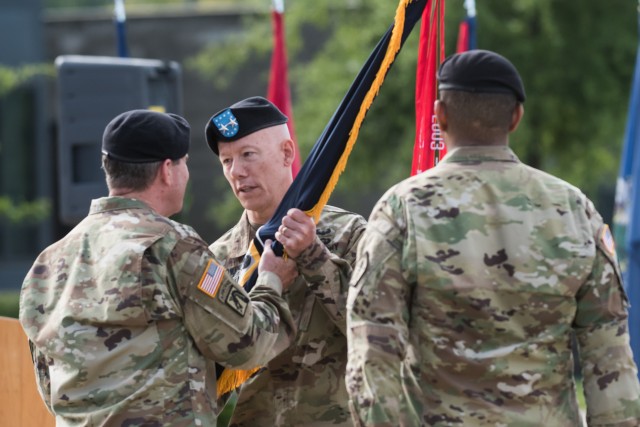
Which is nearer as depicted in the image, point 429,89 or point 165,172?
point 165,172

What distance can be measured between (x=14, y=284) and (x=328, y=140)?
18.1 m

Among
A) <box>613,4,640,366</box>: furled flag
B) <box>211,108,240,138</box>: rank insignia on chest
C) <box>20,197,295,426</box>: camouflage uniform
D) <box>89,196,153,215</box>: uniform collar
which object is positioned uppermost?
<box>211,108,240,138</box>: rank insignia on chest

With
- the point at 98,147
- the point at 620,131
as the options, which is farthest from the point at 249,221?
the point at 620,131

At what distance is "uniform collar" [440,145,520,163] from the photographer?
129 inches

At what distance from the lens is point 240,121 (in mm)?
4285

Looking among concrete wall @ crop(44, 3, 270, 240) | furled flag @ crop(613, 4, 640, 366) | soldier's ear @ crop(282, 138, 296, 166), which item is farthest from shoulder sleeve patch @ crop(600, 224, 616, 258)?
concrete wall @ crop(44, 3, 270, 240)

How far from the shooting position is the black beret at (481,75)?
3.23 metres

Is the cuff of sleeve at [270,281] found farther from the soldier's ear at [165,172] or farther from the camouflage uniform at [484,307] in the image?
the camouflage uniform at [484,307]

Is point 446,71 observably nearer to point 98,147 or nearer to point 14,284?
point 98,147

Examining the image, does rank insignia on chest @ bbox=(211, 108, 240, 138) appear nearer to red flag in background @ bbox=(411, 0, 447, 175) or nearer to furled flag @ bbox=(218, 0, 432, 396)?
furled flag @ bbox=(218, 0, 432, 396)

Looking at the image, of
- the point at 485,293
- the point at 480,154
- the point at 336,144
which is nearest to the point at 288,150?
the point at 336,144

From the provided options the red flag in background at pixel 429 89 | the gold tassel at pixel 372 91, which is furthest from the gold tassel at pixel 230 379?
the red flag in background at pixel 429 89

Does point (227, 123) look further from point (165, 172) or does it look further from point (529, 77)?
point (529, 77)

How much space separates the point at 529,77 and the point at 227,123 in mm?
9961
